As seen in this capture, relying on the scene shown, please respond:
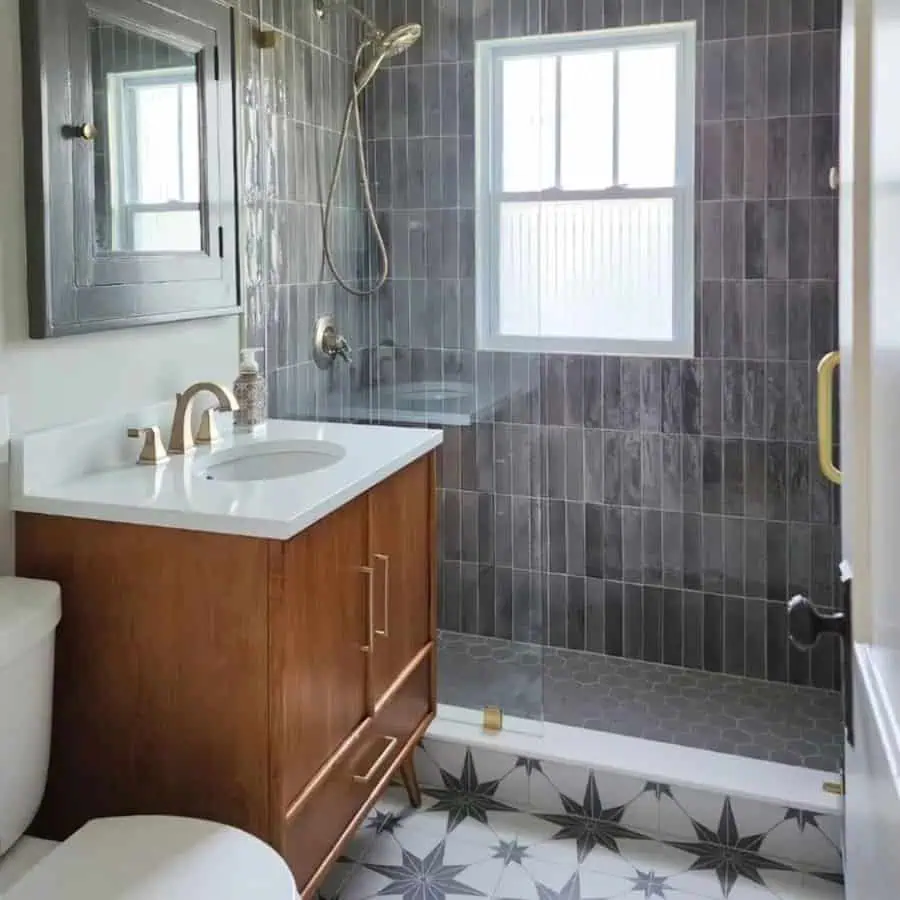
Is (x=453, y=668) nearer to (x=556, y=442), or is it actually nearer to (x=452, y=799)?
(x=452, y=799)

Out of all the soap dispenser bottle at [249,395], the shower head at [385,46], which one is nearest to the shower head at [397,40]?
the shower head at [385,46]

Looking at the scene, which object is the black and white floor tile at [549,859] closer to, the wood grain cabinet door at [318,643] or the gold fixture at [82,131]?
the wood grain cabinet door at [318,643]

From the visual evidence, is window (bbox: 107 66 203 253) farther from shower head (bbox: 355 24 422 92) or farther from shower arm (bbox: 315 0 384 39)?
shower head (bbox: 355 24 422 92)

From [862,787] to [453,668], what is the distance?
6.33ft

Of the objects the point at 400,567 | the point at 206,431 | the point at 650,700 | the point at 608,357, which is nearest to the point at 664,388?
the point at 608,357

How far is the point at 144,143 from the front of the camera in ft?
6.76

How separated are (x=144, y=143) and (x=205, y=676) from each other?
1.13m

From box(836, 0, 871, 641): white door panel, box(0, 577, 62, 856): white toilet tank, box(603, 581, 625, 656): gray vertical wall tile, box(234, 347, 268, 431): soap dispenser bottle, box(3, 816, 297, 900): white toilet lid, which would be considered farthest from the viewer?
box(603, 581, 625, 656): gray vertical wall tile

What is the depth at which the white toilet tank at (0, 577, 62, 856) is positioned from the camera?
1.52 metres

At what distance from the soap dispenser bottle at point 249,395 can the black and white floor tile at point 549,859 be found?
1.01 m

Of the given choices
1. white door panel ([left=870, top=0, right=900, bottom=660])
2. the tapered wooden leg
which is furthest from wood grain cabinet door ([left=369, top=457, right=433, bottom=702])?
white door panel ([left=870, top=0, right=900, bottom=660])

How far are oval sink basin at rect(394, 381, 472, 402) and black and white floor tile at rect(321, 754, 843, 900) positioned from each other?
1.18m

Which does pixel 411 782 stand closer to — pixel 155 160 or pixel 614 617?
pixel 614 617

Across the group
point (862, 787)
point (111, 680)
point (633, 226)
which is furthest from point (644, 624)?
point (862, 787)
